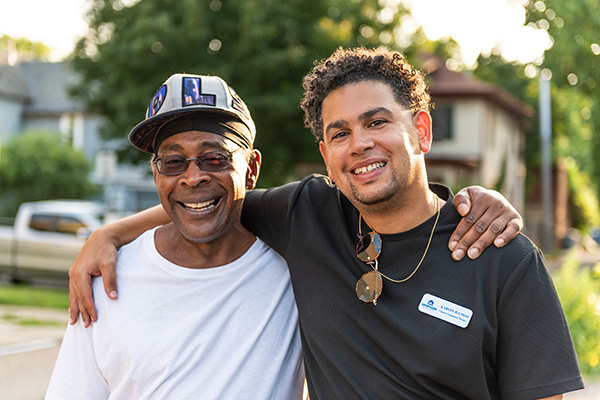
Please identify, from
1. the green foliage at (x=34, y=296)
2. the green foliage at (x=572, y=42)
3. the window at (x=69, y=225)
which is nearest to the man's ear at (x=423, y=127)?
the green foliage at (x=572, y=42)

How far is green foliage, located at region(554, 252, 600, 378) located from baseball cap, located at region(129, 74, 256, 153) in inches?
237

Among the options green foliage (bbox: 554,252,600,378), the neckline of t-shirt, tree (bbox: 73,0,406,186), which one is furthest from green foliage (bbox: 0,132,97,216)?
the neckline of t-shirt

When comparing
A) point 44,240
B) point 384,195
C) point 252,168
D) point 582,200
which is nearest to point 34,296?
point 44,240

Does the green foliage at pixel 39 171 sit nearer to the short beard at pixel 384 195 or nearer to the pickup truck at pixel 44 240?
the pickup truck at pixel 44 240

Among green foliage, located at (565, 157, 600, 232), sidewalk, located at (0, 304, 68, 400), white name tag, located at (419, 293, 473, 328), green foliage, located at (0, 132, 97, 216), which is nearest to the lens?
white name tag, located at (419, 293, 473, 328)

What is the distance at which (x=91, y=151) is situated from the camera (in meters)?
33.6

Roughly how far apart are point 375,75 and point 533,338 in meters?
1.21

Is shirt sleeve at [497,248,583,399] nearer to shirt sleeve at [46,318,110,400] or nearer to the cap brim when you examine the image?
the cap brim

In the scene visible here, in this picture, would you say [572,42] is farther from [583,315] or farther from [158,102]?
[158,102]

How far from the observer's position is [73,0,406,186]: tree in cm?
1750

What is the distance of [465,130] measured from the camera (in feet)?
88.4

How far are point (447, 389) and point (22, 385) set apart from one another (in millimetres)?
6056

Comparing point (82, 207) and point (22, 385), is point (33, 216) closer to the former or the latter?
point (82, 207)

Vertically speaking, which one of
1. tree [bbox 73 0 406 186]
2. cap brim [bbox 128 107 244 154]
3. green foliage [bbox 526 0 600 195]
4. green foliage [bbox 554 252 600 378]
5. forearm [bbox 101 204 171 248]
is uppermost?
tree [bbox 73 0 406 186]
